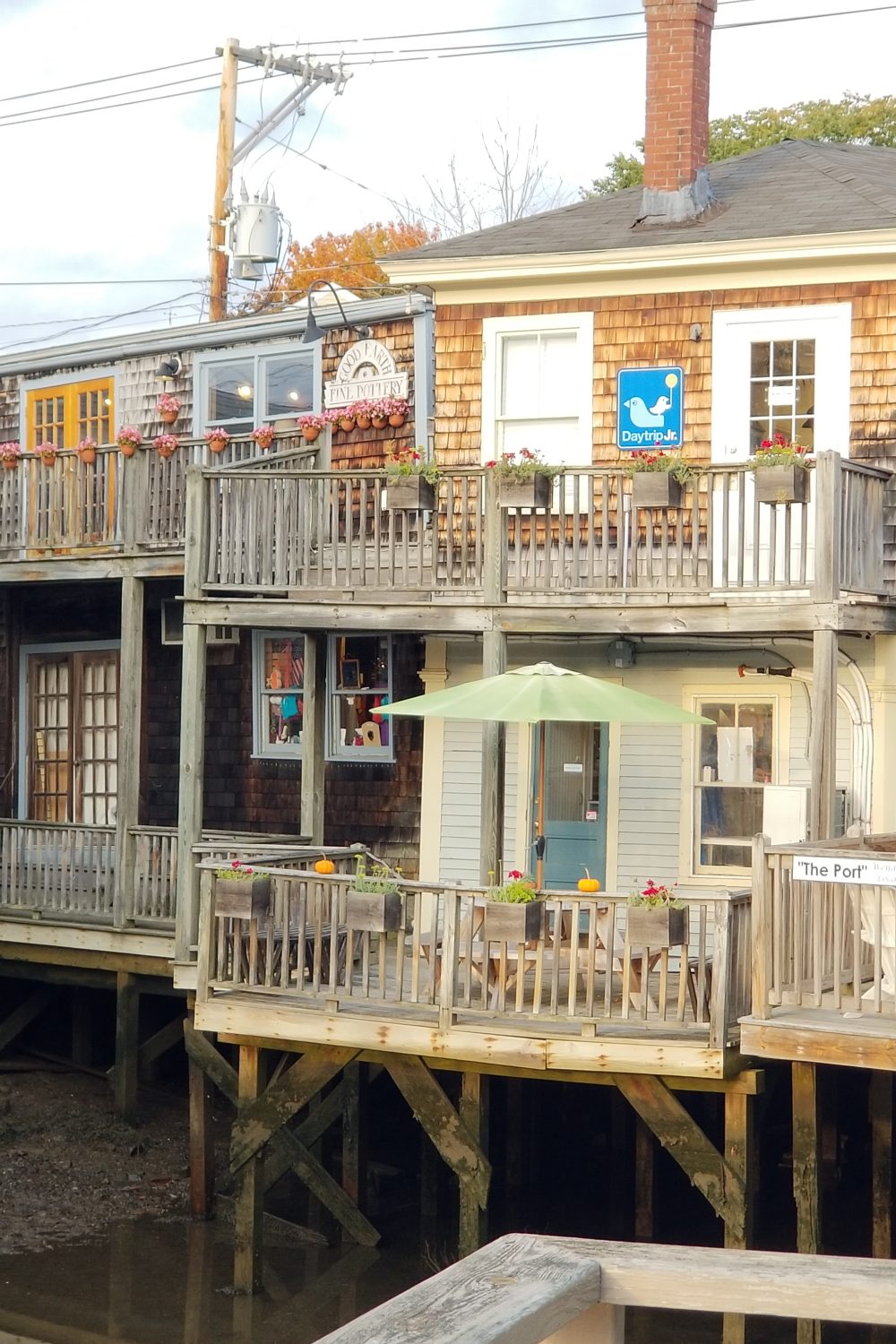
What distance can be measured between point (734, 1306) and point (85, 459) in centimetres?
1417

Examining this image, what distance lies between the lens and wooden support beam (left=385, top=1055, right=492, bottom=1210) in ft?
37.3

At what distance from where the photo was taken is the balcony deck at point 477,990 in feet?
34.4

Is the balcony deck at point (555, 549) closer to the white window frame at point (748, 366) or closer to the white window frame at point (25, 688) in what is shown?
the white window frame at point (748, 366)

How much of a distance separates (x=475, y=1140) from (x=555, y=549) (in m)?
5.16

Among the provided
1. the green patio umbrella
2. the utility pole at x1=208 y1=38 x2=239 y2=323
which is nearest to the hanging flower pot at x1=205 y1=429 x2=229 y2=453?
the green patio umbrella

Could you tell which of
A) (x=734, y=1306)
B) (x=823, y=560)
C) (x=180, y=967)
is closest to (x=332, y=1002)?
(x=180, y=967)

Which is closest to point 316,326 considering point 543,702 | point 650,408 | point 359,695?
point 650,408

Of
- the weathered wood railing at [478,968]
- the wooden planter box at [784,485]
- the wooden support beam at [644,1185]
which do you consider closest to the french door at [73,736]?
the weathered wood railing at [478,968]

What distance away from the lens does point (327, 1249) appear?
13.2m

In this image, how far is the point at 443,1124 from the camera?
11516 mm

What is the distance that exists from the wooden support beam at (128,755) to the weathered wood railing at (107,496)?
0.53 m

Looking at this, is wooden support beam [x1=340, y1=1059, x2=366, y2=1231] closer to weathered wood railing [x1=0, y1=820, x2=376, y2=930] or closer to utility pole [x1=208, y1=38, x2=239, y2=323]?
weathered wood railing [x1=0, y1=820, x2=376, y2=930]

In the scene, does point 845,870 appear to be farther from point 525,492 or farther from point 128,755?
point 128,755

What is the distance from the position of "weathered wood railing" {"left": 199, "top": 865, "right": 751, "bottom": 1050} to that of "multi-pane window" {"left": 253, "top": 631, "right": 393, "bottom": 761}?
3.56m
